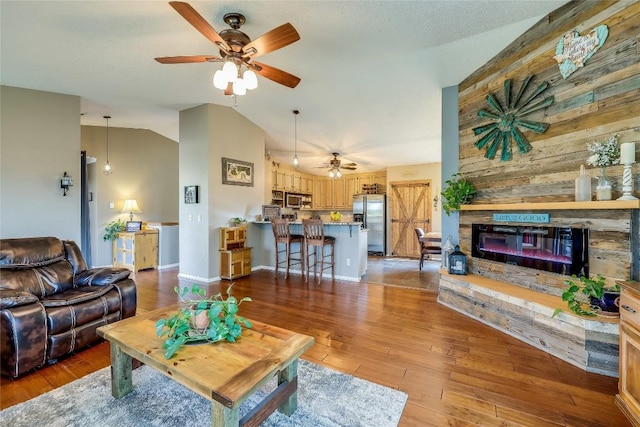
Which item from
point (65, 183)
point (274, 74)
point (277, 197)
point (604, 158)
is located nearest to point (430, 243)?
point (604, 158)

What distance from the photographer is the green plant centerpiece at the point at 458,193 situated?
353cm

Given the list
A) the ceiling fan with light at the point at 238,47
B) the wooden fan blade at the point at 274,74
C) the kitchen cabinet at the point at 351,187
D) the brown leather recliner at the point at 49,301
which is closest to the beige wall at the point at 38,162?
the brown leather recliner at the point at 49,301

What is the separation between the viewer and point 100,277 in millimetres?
2820

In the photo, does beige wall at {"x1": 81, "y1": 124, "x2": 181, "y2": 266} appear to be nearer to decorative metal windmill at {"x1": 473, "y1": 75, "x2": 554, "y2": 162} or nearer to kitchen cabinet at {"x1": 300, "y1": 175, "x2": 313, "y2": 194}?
kitchen cabinet at {"x1": 300, "y1": 175, "x2": 313, "y2": 194}

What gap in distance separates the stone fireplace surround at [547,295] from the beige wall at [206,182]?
367cm

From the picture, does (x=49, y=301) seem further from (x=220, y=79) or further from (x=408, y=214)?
(x=408, y=214)

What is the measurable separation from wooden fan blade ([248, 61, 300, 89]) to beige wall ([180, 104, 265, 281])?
2358 mm

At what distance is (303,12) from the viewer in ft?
8.40

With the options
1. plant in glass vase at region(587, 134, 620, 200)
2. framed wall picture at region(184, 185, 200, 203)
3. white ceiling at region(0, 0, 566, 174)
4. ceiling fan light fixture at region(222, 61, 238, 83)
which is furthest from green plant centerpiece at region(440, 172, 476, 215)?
framed wall picture at region(184, 185, 200, 203)

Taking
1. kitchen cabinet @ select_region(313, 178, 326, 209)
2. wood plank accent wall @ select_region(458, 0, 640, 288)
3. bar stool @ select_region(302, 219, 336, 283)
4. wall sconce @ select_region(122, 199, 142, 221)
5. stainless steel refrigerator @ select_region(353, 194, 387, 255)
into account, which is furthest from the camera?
kitchen cabinet @ select_region(313, 178, 326, 209)

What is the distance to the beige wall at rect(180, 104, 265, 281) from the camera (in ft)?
Answer: 15.7

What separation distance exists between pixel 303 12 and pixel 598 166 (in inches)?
114

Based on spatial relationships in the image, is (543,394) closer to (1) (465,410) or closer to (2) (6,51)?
(1) (465,410)

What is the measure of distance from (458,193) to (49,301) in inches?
167
